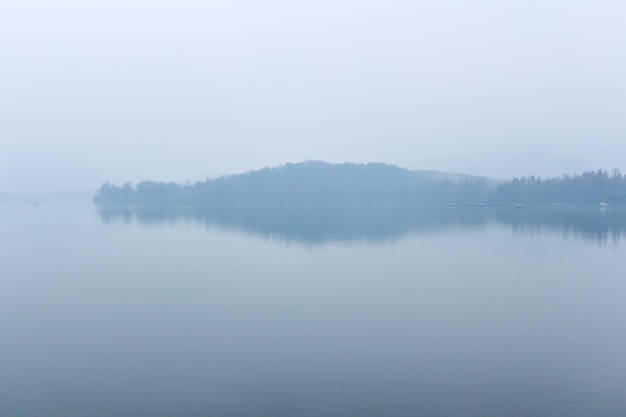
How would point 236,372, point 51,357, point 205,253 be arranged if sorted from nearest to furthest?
point 236,372 → point 51,357 → point 205,253

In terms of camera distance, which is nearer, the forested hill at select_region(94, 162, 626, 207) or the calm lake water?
the calm lake water

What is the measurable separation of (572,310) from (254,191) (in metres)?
63.0

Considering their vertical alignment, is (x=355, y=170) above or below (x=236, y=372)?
above

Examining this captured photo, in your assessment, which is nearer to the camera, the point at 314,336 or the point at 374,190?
the point at 314,336

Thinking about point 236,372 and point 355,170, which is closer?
point 236,372

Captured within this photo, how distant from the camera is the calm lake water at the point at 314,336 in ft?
17.9

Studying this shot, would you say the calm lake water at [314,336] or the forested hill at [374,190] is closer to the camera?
the calm lake water at [314,336]

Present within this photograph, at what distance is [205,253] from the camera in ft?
53.7

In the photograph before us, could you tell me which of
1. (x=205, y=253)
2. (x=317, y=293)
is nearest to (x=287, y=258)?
(x=205, y=253)

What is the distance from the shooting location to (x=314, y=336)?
7.43 m

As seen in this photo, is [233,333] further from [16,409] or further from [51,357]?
[16,409]

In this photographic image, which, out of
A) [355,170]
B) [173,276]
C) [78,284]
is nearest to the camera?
[78,284]

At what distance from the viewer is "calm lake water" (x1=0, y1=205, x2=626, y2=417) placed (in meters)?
5.44

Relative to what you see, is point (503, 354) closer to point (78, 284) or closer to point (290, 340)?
point (290, 340)
